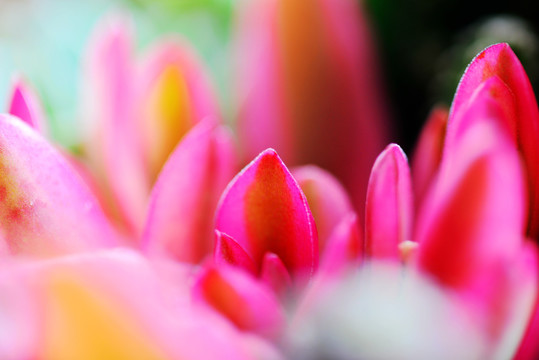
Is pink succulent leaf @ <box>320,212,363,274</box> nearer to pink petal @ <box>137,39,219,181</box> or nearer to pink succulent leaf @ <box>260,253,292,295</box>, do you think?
pink succulent leaf @ <box>260,253,292,295</box>

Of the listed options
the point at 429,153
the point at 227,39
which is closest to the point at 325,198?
the point at 429,153

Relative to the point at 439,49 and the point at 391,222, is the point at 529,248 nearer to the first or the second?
the point at 391,222

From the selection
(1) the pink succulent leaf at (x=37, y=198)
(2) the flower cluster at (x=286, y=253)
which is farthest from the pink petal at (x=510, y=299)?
(1) the pink succulent leaf at (x=37, y=198)

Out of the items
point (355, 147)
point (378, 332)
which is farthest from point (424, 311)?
point (355, 147)

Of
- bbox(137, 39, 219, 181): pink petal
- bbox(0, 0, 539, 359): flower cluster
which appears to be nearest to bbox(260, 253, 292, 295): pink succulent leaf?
bbox(0, 0, 539, 359): flower cluster

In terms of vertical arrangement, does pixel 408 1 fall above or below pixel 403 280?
above
